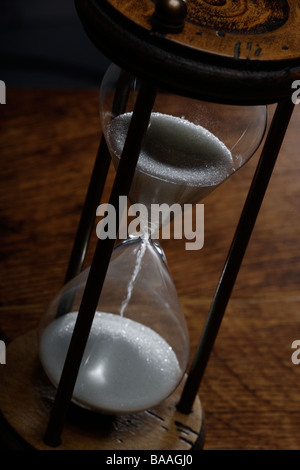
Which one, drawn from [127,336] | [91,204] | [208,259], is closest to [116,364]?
[127,336]

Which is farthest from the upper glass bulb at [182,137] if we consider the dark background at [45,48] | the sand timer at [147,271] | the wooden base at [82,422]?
the dark background at [45,48]

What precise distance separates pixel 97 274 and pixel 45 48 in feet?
5.97

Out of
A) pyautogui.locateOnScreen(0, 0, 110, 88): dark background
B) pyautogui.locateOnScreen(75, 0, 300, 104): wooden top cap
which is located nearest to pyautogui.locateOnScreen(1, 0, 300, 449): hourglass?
pyautogui.locateOnScreen(75, 0, 300, 104): wooden top cap

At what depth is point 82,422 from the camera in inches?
28.5

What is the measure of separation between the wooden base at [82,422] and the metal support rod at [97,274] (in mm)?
26

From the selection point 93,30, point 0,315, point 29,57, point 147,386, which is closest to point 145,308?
point 147,386

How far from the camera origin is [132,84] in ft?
1.95

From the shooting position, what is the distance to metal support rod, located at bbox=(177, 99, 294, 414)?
61 cm

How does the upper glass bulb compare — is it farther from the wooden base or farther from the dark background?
the dark background

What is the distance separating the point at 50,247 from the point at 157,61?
19.7 inches

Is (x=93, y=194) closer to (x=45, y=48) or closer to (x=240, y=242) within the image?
(x=240, y=242)

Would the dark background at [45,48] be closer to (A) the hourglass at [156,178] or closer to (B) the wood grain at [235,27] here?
(A) the hourglass at [156,178]

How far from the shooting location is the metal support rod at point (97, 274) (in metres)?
0.52

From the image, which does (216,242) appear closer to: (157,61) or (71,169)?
(71,169)
